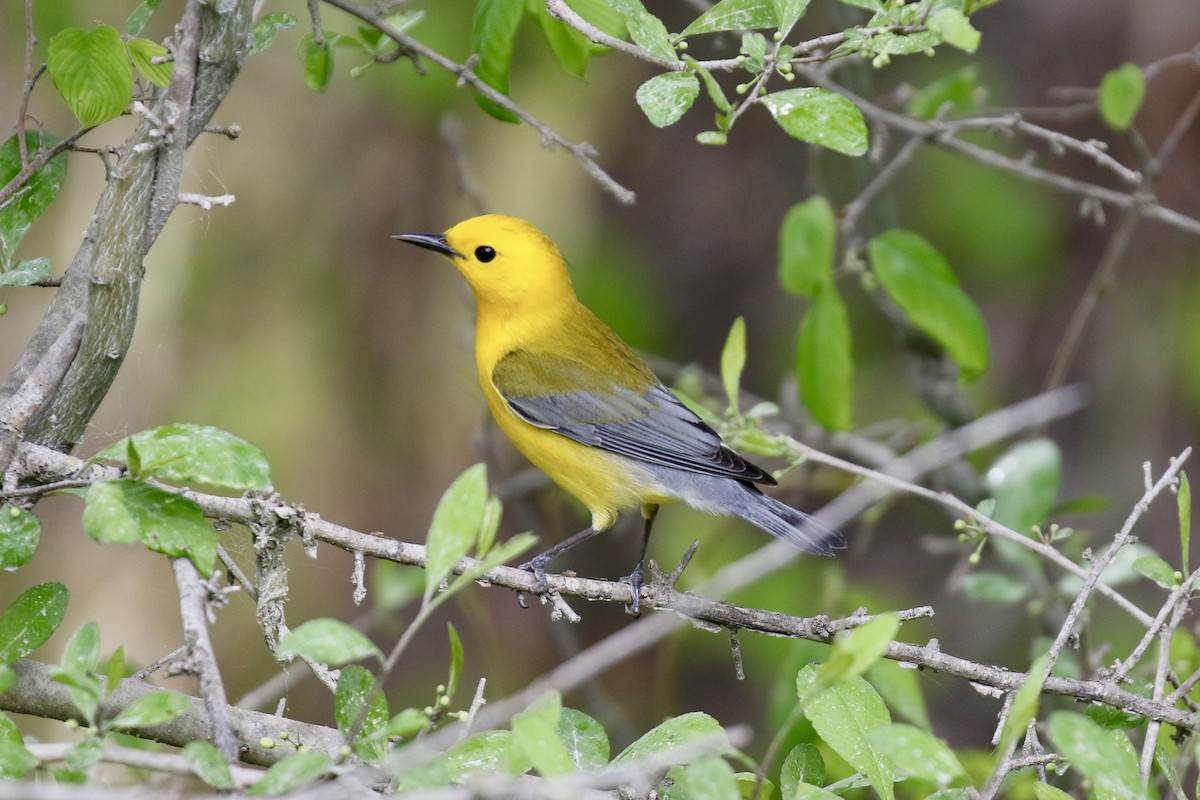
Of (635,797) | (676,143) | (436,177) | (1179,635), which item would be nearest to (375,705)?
(635,797)

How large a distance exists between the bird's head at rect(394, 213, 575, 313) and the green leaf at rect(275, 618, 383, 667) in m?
2.98

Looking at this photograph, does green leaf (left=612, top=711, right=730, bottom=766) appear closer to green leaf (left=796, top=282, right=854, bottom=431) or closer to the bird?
green leaf (left=796, top=282, right=854, bottom=431)

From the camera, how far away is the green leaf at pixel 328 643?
1.71 meters

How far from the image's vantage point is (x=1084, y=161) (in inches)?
308

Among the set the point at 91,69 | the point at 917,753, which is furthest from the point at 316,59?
the point at 917,753

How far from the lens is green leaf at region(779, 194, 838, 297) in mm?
3488

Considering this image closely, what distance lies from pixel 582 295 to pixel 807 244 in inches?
127

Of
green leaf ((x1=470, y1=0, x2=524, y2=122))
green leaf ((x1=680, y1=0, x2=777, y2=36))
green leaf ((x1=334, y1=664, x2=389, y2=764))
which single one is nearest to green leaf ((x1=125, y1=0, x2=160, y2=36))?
green leaf ((x1=470, y1=0, x2=524, y2=122))

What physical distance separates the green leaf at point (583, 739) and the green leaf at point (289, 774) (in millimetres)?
727

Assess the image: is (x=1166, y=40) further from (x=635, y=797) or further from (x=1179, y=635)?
(x=635, y=797)

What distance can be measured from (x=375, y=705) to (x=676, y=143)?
6318 mm

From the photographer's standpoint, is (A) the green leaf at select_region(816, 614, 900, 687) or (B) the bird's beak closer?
(A) the green leaf at select_region(816, 614, 900, 687)

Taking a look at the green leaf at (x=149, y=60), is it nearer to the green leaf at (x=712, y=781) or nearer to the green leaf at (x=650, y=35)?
the green leaf at (x=650, y=35)

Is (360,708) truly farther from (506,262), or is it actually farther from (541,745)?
(506,262)
